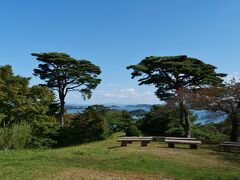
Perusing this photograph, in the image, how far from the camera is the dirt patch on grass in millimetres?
9211

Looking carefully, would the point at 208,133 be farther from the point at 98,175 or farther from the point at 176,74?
the point at 98,175

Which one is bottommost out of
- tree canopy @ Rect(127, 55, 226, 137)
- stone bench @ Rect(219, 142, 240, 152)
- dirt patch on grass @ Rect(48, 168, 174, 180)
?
dirt patch on grass @ Rect(48, 168, 174, 180)

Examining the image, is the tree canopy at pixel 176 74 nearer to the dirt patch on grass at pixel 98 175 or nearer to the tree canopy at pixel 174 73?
the tree canopy at pixel 174 73

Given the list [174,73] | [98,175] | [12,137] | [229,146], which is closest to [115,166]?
[98,175]

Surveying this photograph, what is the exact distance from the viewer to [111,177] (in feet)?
30.8

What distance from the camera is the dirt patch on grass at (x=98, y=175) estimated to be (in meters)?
9.21

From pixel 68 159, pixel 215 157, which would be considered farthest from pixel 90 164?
pixel 215 157

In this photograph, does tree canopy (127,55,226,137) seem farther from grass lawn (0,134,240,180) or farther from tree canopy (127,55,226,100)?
grass lawn (0,134,240,180)

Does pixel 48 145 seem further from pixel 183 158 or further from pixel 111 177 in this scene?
pixel 111 177

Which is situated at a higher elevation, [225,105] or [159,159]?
[225,105]

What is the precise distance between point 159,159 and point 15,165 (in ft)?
16.6

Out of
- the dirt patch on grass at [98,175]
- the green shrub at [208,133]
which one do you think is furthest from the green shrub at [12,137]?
the green shrub at [208,133]

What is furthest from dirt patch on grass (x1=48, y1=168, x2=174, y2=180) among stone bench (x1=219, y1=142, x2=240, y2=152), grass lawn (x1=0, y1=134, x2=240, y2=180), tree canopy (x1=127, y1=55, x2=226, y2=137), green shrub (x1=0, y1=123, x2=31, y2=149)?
tree canopy (x1=127, y1=55, x2=226, y2=137)

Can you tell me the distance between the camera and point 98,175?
9.55 metres
